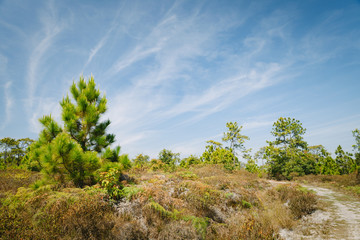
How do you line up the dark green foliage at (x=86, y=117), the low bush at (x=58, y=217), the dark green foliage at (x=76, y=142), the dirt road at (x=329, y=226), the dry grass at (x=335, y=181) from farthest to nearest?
the dry grass at (x=335, y=181) < the dark green foliage at (x=86, y=117) < the dark green foliage at (x=76, y=142) < the dirt road at (x=329, y=226) < the low bush at (x=58, y=217)

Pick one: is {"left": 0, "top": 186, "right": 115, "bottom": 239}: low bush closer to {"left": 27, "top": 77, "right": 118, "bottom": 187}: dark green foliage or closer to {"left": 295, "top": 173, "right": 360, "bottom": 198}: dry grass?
{"left": 27, "top": 77, "right": 118, "bottom": 187}: dark green foliage

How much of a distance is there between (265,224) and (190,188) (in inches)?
118

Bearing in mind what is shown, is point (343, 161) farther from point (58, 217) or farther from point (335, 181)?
point (58, 217)

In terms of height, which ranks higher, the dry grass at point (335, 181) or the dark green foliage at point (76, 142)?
the dark green foliage at point (76, 142)

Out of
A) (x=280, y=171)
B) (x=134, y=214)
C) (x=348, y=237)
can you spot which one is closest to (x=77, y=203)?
(x=134, y=214)

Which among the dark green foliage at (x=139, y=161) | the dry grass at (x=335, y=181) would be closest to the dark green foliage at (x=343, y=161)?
the dry grass at (x=335, y=181)

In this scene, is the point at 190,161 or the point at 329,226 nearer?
the point at 329,226

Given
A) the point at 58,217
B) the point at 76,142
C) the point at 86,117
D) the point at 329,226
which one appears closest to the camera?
the point at 58,217

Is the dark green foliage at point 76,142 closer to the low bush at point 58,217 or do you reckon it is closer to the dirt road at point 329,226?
the low bush at point 58,217

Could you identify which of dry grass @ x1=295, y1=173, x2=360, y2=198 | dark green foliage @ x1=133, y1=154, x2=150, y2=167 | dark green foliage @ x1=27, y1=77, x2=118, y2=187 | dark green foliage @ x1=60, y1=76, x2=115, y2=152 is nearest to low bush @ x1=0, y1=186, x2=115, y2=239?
dark green foliage @ x1=27, y1=77, x2=118, y2=187

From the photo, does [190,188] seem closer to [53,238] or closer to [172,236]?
[172,236]

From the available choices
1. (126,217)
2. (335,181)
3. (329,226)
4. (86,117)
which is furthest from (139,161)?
(335,181)

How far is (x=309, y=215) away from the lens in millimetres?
6566

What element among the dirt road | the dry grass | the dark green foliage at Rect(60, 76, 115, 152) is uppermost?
the dark green foliage at Rect(60, 76, 115, 152)
